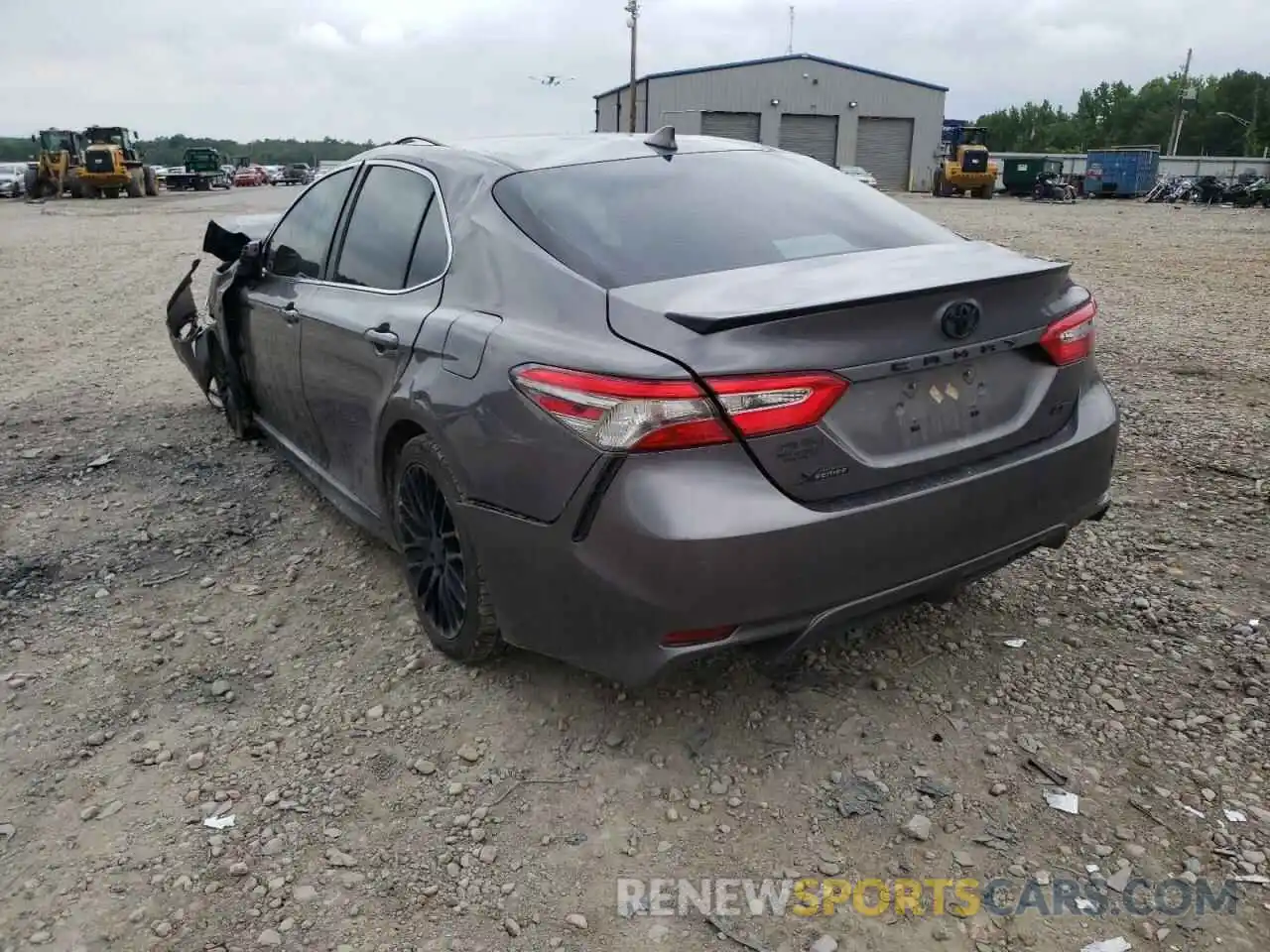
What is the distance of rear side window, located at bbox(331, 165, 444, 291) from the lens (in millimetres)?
3367

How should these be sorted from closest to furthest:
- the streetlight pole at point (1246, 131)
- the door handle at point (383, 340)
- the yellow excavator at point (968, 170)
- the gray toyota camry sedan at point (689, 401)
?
the gray toyota camry sedan at point (689, 401) < the door handle at point (383, 340) < the yellow excavator at point (968, 170) < the streetlight pole at point (1246, 131)

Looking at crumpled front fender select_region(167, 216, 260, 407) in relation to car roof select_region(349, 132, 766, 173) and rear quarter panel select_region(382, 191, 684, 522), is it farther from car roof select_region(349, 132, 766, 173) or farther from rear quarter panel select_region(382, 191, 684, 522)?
rear quarter panel select_region(382, 191, 684, 522)

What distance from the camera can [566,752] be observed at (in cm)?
281

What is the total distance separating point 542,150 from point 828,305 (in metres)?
1.45

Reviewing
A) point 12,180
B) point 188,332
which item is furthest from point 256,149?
point 188,332

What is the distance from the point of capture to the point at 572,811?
258 cm

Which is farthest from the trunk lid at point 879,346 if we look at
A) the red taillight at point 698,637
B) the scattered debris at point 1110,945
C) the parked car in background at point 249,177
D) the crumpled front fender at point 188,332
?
the parked car in background at point 249,177

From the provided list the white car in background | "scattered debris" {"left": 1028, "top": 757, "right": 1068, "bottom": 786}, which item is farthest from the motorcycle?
"scattered debris" {"left": 1028, "top": 757, "right": 1068, "bottom": 786}

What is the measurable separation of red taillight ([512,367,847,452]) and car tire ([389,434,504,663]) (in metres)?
0.66

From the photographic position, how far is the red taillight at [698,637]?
2379mm

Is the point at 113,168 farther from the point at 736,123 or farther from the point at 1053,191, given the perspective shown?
the point at 1053,191

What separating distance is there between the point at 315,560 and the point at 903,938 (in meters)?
2.83
